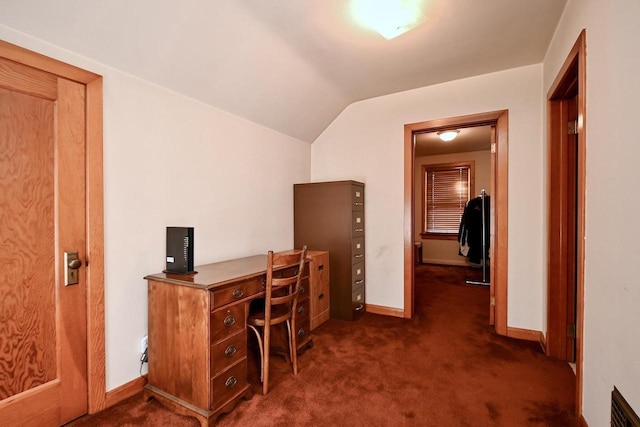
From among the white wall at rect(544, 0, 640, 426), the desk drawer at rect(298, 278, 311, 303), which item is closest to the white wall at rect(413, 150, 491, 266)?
the desk drawer at rect(298, 278, 311, 303)

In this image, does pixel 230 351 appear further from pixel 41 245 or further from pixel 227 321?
pixel 41 245

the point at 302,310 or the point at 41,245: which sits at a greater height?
the point at 41,245

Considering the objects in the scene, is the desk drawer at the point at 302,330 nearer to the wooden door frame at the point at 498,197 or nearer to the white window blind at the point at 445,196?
the wooden door frame at the point at 498,197

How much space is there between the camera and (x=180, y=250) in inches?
75.0

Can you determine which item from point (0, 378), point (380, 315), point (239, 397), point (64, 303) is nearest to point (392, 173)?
point (380, 315)

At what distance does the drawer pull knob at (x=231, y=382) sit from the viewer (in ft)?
5.52

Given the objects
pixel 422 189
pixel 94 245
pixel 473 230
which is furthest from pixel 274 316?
pixel 422 189

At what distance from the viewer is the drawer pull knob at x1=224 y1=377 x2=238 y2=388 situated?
5.52 feet

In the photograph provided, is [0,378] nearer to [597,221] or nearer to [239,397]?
[239,397]

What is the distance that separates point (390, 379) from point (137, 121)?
7.91 feet

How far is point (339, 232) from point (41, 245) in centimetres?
230

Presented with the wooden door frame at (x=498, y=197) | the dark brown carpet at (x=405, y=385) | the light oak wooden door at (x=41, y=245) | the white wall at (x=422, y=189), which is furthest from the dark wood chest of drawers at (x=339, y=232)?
the white wall at (x=422, y=189)

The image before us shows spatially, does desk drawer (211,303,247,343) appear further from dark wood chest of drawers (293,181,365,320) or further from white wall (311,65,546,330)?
white wall (311,65,546,330)

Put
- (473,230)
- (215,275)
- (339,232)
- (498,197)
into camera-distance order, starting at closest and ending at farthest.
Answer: (215,275)
(498,197)
(339,232)
(473,230)
